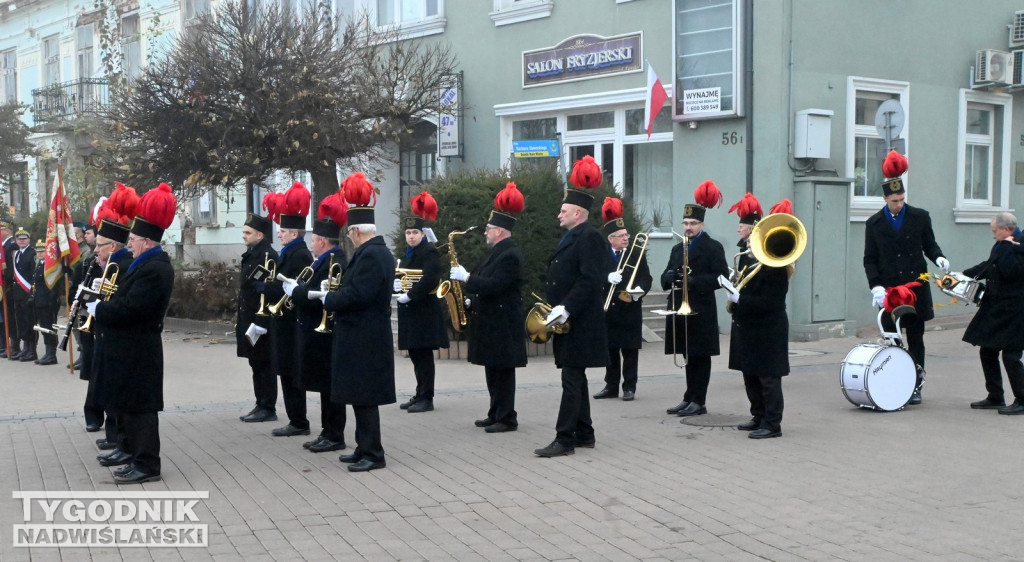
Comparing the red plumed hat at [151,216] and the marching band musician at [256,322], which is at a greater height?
the red plumed hat at [151,216]

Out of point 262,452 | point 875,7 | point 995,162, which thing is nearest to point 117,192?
point 262,452

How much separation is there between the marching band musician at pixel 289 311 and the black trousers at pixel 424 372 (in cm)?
156

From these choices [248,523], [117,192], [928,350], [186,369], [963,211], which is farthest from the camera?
[963,211]

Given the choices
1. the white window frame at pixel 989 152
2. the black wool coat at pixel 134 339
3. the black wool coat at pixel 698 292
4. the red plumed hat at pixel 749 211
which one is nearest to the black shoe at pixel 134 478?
the black wool coat at pixel 134 339

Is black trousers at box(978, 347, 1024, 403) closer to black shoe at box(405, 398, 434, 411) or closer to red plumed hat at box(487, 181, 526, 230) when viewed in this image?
red plumed hat at box(487, 181, 526, 230)

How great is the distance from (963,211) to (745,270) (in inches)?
417

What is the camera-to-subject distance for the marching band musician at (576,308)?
26.1ft

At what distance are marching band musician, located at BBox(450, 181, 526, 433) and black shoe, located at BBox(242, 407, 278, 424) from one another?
187cm

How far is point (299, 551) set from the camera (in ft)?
18.7

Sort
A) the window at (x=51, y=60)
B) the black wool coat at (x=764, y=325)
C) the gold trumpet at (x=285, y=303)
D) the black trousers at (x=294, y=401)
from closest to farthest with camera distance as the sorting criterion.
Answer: the gold trumpet at (x=285, y=303)
the black wool coat at (x=764, y=325)
the black trousers at (x=294, y=401)
the window at (x=51, y=60)

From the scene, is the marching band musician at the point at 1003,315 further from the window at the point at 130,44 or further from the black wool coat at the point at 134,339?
the window at the point at 130,44

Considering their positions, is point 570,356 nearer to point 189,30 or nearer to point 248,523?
point 248,523

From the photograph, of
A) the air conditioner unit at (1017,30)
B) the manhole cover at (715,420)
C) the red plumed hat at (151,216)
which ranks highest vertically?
the air conditioner unit at (1017,30)

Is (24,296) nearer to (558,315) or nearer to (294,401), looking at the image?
(294,401)
